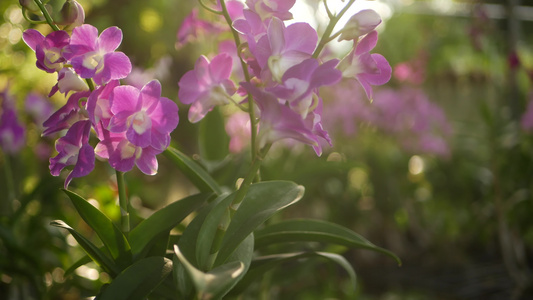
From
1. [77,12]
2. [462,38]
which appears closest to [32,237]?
[77,12]

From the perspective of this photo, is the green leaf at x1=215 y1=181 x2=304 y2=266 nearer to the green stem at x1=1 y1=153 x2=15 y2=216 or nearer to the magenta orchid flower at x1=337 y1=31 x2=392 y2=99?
the magenta orchid flower at x1=337 y1=31 x2=392 y2=99

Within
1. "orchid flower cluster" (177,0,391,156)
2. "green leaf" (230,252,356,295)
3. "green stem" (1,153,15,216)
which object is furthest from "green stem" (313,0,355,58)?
"green stem" (1,153,15,216)

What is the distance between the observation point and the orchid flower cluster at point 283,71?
0.42m

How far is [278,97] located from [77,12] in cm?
24

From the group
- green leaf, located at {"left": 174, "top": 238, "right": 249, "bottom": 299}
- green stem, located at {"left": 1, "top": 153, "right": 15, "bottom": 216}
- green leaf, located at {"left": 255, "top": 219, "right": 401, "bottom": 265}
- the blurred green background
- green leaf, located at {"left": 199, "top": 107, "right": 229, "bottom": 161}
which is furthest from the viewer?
the blurred green background

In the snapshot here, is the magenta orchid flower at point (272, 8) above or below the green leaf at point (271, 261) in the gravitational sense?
above

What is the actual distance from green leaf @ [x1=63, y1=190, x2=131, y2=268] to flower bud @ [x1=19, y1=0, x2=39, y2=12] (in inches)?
8.1

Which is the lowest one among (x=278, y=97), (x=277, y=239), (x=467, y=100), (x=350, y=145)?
(x=467, y=100)

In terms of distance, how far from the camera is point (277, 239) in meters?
0.61

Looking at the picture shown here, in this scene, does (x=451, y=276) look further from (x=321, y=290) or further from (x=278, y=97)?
(x=278, y=97)

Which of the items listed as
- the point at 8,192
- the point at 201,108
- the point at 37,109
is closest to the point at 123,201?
the point at 201,108

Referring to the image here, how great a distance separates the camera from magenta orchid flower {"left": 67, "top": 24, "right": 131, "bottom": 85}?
17.9 inches

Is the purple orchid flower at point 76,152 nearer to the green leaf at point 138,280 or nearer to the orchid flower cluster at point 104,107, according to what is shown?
the orchid flower cluster at point 104,107

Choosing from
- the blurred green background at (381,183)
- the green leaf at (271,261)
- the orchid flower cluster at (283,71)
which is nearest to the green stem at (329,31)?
the orchid flower cluster at (283,71)
